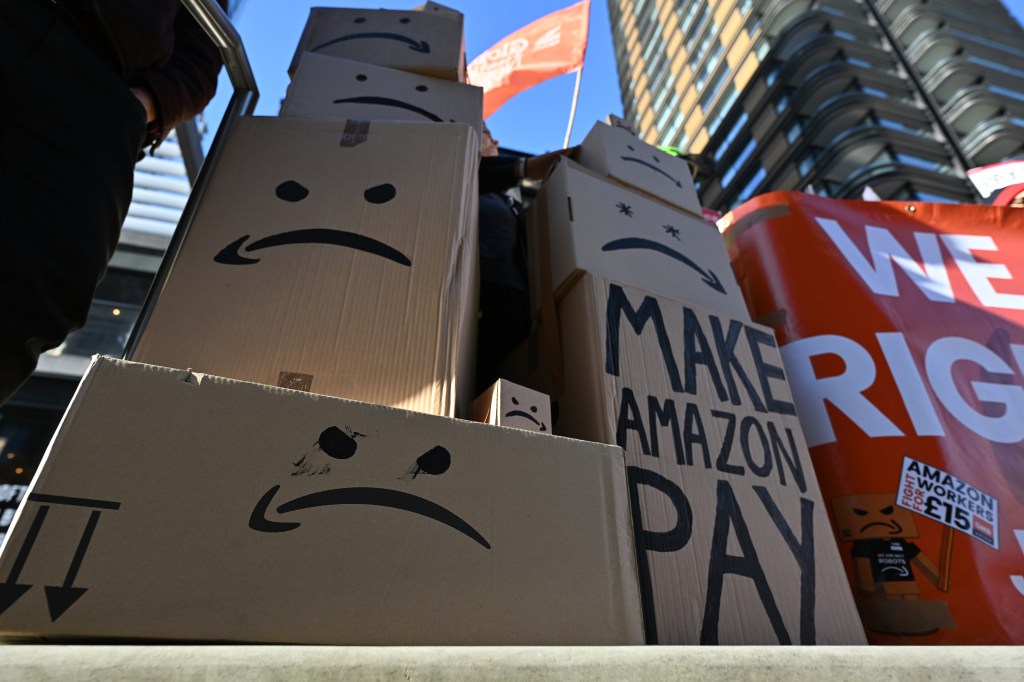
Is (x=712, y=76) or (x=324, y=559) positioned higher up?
(x=712, y=76)

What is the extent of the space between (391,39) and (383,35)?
0.04 meters

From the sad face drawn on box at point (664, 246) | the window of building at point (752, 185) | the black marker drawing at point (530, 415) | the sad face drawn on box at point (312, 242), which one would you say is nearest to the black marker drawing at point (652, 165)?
the sad face drawn on box at point (664, 246)

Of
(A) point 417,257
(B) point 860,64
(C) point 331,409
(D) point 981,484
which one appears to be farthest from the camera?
(B) point 860,64

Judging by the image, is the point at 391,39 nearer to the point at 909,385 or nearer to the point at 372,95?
the point at 372,95

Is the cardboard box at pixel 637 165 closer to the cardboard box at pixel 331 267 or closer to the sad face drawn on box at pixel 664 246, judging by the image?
the sad face drawn on box at pixel 664 246

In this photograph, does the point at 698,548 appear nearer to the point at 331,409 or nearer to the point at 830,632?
the point at 830,632

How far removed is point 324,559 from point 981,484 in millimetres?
1701

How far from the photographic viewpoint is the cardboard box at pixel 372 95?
4.82 feet

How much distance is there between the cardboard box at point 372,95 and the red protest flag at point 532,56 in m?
2.10

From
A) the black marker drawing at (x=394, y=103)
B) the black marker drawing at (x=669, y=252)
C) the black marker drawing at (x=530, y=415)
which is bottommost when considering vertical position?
the black marker drawing at (x=530, y=415)

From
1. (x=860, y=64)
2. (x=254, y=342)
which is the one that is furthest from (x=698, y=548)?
(x=860, y=64)

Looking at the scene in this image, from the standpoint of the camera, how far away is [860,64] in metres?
13.4

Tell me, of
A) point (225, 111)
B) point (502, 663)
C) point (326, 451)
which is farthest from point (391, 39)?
point (502, 663)

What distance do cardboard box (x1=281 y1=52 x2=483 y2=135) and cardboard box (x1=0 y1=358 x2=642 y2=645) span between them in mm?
1001
